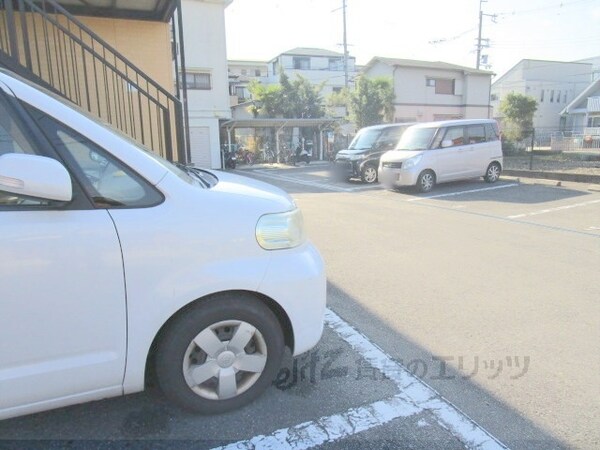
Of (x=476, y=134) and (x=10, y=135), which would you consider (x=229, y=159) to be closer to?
(x=476, y=134)

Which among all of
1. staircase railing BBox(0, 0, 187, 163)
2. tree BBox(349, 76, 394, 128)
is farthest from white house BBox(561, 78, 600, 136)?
staircase railing BBox(0, 0, 187, 163)

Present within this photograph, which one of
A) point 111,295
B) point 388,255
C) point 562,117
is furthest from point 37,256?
point 562,117

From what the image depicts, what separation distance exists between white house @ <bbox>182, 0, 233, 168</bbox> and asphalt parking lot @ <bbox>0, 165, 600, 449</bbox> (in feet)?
58.3

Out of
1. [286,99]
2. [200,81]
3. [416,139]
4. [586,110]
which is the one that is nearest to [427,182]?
[416,139]

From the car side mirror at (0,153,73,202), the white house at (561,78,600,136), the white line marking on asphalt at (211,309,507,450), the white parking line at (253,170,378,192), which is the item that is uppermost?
the white house at (561,78,600,136)

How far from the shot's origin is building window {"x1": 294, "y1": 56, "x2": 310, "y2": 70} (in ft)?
151

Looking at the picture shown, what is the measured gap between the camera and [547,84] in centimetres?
4200

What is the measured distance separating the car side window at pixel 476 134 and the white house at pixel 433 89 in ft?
59.0

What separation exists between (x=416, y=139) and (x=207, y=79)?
46.1 feet

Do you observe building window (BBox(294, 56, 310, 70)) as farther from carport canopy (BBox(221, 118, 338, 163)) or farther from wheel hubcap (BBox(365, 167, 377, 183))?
wheel hubcap (BBox(365, 167, 377, 183))

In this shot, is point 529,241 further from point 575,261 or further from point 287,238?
point 287,238

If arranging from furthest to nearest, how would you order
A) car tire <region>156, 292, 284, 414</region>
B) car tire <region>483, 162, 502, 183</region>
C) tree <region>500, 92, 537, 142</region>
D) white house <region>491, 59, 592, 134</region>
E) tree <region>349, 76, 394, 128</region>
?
1. white house <region>491, 59, 592, 134</region>
2. tree <region>349, 76, 394, 128</region>
3. tree <region>500, 92, 537, 142</region>
4. car tire <region>483, 162, 502, 183</region>
5. car tire <region>156, 292, 284, 414</region>

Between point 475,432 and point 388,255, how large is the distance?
3418 mm

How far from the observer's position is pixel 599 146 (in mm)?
22609
